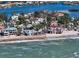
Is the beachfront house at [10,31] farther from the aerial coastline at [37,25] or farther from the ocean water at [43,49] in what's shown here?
the ocean water at [43,49]

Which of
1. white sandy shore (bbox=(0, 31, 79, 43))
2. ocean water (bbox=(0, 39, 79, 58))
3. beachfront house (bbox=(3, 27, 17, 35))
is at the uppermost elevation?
beachfront house (bbox=(3, 27, 17, 35))

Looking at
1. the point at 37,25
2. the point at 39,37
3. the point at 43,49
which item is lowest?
the point at 43,49

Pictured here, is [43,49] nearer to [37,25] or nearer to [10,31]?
[37,25]

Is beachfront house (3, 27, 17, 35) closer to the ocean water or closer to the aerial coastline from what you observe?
the aerial coastline

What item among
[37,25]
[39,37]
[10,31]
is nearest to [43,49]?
[39,37]

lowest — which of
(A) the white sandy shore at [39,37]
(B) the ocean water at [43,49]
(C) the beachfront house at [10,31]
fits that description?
(B) the ocean water at [43,49]

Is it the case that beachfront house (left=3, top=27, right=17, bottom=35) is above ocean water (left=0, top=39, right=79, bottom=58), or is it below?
above

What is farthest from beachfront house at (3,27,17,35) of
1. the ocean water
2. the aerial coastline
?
the ocean water

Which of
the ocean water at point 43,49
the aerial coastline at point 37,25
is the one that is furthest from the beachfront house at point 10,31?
the ocean water at point 43,49

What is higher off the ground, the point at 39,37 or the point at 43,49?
the point at 39,37

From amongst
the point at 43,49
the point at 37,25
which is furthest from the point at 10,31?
the point at 43,49
